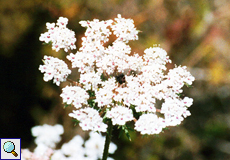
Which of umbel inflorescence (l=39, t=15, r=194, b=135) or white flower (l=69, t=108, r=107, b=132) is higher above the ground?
umbel inflorescence (l=39, t=15, r=194, b=135)

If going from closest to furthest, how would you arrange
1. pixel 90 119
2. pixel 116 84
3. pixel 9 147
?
pixel 90 119 → pixel 116 84 → pixel 9 147

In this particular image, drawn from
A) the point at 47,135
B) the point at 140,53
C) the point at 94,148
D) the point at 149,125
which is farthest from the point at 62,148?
the point at 140,53

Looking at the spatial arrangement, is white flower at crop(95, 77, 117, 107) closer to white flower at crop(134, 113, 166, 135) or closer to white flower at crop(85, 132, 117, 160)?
white flower at crop(134, 113, 166, 135)

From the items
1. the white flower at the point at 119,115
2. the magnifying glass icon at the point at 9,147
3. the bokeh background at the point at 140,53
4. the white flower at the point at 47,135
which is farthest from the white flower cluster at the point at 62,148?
the bokeh background at the point at 140,53

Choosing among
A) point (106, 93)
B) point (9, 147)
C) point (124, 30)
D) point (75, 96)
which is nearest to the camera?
point (75, 96)

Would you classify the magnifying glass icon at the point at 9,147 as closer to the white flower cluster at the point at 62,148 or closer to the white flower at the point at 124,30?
the white flower cluster at the point at 62,148

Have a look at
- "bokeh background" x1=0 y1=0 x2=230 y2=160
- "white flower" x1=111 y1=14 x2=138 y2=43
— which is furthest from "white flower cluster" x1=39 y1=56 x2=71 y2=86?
"bokeh background" x1=0 y1=0 x2=230 y2=160

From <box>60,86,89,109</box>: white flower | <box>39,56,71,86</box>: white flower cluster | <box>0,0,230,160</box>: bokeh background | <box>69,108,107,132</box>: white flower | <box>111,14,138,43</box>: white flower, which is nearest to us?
<box>69,108,107,132</box>: white flower

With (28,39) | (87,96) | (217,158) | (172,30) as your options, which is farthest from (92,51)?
(217,158)

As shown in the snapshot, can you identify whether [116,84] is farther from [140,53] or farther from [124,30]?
[140,53]
